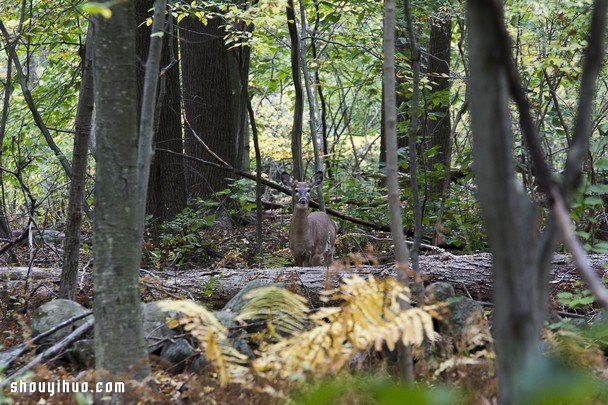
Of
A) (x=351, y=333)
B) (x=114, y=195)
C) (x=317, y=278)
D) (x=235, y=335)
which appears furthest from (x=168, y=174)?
(x=351, y=333)

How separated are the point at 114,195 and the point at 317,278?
11.0ft

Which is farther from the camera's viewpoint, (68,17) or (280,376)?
(68,17)

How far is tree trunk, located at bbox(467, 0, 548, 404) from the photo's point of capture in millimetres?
1438

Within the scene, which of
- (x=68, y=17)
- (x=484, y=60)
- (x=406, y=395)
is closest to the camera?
(x=406, y=395)

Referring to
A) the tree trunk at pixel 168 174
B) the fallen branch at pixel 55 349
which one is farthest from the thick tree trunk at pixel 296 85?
the fallen branch at pixel 55 349

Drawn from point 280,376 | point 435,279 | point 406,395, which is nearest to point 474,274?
point 435,279

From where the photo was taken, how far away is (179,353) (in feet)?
15.1

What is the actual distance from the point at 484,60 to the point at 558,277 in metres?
5.57

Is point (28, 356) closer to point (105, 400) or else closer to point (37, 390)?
point (37, 390)

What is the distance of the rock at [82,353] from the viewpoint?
15.1ft

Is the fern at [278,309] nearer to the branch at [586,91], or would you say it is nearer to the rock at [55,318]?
the rock at [55,318]

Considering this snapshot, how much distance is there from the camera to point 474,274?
6789 millimetres

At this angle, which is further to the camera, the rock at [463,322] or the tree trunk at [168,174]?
the tree trunk at [168,174]

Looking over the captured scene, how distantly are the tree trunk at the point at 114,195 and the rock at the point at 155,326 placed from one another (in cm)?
93
